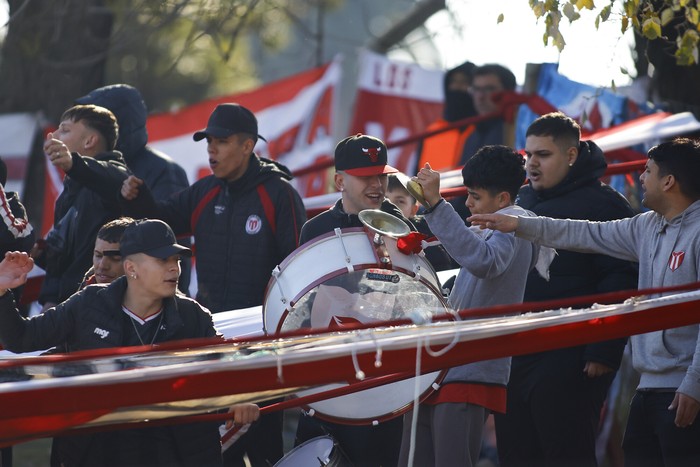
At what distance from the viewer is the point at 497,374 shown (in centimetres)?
572

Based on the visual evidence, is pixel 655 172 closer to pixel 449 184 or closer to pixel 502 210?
pixel 502 210

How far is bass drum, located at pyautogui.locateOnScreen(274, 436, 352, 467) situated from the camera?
623cm

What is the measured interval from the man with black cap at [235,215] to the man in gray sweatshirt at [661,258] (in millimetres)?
1793

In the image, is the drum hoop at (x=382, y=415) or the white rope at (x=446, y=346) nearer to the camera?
the white rope at (x=446, y=346)

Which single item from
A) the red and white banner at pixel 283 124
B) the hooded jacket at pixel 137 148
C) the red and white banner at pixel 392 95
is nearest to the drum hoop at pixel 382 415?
the hooded jacket at pixel 137 148

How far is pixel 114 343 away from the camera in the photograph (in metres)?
5.45

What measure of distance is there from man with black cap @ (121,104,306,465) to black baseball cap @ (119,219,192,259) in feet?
4.15

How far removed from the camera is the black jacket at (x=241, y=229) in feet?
22.9

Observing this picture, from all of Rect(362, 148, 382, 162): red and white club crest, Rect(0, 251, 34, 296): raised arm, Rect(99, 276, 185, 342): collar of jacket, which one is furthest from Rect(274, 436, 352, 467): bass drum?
Rect(0, 251, 34, 296): raised arm

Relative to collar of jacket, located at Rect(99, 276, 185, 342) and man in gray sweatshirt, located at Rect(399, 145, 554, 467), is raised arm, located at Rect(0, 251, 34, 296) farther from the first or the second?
man in gray sweatshirt, located at Rect(399, 145, 554, 467)

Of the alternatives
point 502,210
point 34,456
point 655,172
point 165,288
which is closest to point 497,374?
point 502,210

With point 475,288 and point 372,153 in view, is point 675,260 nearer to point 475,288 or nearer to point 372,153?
point 475,288

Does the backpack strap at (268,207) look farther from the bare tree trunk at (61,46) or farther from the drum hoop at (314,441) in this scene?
the bare tree trunk at (61,46)

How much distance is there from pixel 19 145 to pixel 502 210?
8.20m
